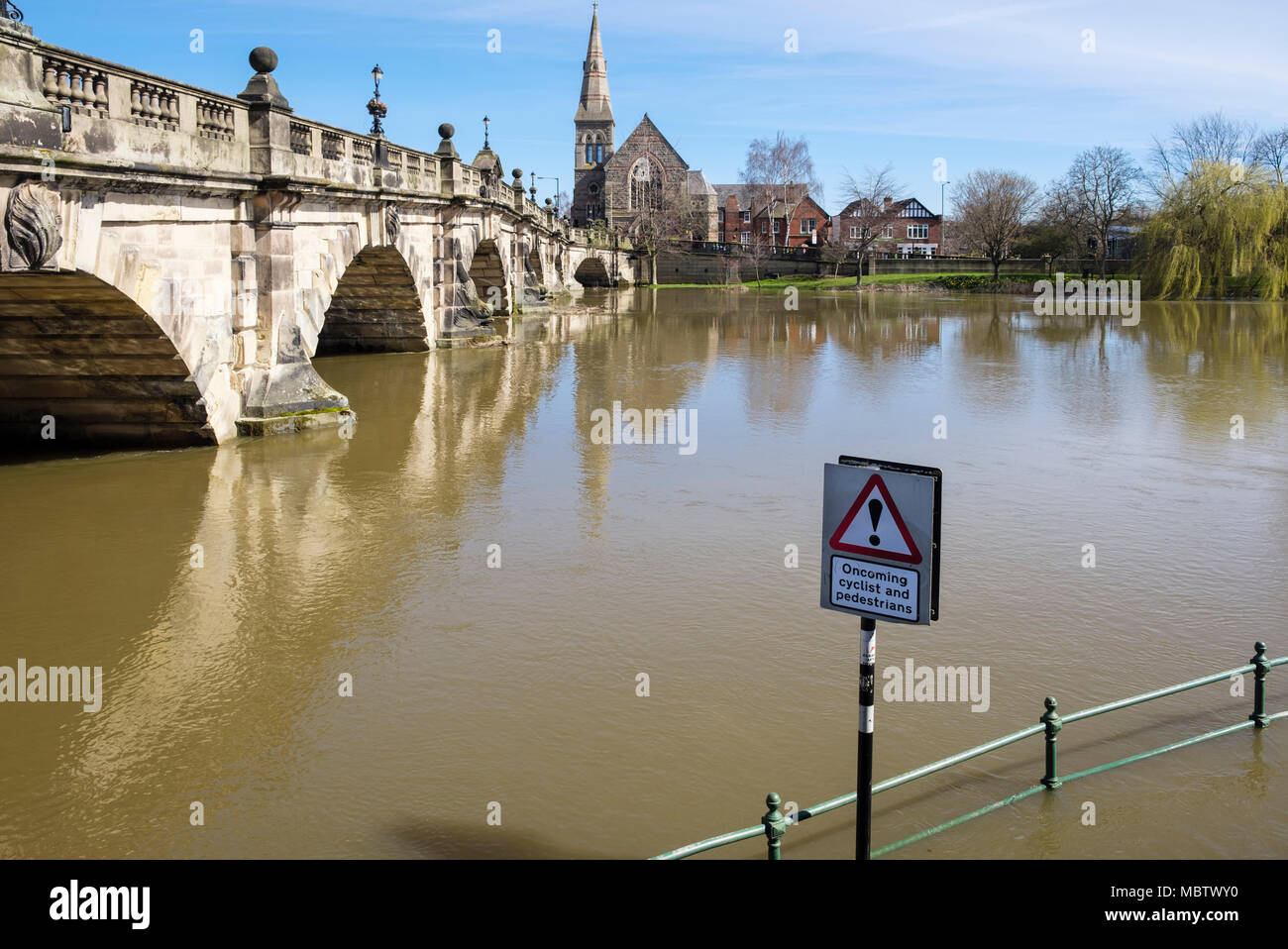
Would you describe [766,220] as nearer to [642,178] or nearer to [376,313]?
[642,178]

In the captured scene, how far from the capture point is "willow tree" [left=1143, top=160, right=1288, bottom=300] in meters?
58.2

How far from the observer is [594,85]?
408ft

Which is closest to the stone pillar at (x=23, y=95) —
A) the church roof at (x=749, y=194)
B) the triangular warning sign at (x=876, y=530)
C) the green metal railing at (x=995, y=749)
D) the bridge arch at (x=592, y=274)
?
the green metal railing at (x=995, y=749)

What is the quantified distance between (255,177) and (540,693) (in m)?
11.7

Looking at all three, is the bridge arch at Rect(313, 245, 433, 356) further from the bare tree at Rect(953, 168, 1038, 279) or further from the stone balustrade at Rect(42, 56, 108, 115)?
the bare tree at Rect(953, 168, 1038, 279)

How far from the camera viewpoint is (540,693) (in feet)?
29.2

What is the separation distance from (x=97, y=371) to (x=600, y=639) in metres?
10.1

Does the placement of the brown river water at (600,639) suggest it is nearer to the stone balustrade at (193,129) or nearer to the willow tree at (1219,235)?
the stone balustrade at (193,129)

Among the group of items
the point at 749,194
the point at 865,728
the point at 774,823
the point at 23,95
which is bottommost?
the point at 774,823

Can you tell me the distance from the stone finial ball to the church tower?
103 metres

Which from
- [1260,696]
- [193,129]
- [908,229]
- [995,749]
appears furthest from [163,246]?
[908,229]

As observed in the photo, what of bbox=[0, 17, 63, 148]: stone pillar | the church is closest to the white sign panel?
bbox=[0, 17, 63, 148]: stone pillar
